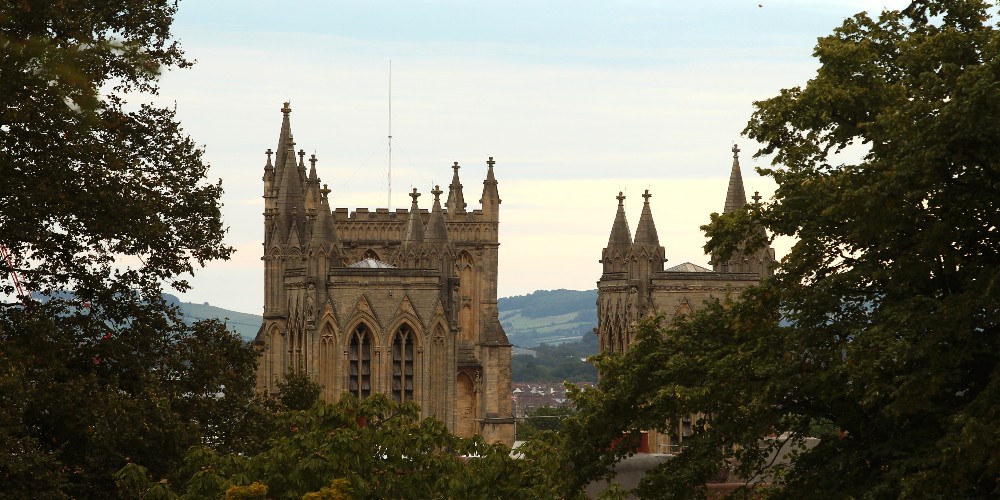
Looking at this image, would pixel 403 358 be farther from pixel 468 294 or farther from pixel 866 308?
pixel 866 308

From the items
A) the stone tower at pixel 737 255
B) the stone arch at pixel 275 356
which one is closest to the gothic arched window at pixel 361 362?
the stone arch at pixel 275 356

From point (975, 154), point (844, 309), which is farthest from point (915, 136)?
point (844, 309)

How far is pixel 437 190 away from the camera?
91.2 metres

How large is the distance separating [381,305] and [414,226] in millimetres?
6204

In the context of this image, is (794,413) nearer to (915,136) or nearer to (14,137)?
(915,136)

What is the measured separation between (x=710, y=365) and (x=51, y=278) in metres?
11.7

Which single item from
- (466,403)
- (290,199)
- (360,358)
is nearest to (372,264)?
(290,199)

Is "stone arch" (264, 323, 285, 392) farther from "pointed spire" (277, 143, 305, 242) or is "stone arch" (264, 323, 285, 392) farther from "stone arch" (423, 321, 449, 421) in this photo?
"stone arch" (423, 321, 449, 421)

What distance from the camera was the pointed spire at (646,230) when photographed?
8912cm

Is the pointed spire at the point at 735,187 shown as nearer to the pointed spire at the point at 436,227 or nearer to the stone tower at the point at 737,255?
the stone tower at the point at 737,255

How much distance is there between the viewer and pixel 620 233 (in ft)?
296

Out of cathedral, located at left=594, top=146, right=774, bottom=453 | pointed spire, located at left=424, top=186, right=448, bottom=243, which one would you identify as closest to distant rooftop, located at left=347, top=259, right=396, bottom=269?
pointed spire, located at left=424, top=186, right=448, bottom=243

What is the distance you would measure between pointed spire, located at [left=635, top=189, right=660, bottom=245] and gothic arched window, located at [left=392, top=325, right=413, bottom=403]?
1107 cm

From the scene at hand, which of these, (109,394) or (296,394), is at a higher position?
(296,394)
